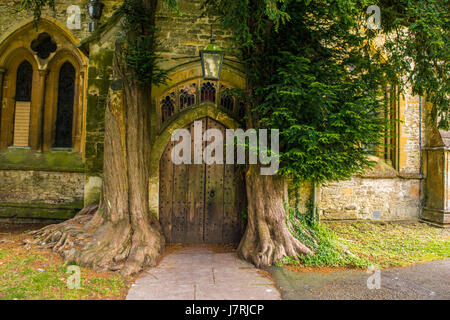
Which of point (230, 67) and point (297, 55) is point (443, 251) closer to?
point (297, 55)

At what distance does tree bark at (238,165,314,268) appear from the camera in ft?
16.0

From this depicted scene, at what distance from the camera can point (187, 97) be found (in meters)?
5.98

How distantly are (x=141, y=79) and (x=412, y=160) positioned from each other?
7.90m

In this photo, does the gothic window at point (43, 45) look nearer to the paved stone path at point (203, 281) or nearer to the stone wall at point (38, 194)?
the stone wall at point (38, 194)

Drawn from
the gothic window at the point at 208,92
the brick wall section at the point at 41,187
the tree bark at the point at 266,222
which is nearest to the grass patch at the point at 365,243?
the tree bark at the point at 266,222

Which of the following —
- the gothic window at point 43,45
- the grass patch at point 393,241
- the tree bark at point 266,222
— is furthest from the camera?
the gothic window at point 43,45

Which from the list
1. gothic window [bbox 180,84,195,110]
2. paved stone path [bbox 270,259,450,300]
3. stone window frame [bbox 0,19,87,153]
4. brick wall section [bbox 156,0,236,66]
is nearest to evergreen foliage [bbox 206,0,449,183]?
brick wall section [bbox 156,0,236,66]

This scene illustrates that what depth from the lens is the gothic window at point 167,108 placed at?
6.00 meters

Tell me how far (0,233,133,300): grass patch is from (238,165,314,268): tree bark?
2203 millimetres

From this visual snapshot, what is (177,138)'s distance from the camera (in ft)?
19.4

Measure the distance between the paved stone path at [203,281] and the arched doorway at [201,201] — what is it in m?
0.79
